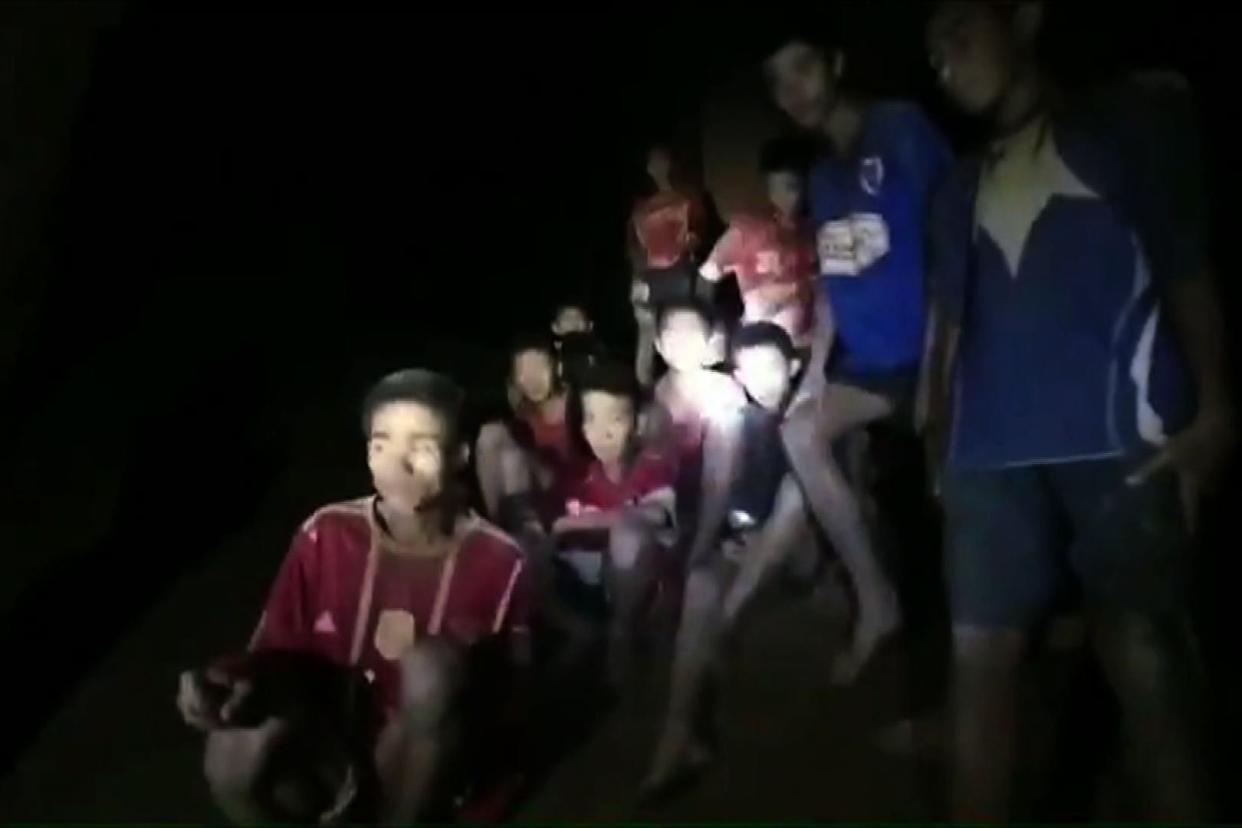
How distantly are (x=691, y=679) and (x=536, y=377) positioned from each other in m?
0.34

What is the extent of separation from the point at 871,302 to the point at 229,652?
56 centimetres

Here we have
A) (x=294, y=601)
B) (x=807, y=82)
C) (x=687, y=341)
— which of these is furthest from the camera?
(x=687, y=341)

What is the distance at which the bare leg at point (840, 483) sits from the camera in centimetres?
154

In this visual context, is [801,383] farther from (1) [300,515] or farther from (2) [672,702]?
(1) [300,515]

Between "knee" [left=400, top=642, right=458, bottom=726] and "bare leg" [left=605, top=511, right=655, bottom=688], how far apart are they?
0.84ft

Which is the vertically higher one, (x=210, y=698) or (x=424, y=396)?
(x=424, y=396)

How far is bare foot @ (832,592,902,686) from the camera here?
1.51 meters

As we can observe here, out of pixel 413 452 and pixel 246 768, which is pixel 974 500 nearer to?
pixel 413 452

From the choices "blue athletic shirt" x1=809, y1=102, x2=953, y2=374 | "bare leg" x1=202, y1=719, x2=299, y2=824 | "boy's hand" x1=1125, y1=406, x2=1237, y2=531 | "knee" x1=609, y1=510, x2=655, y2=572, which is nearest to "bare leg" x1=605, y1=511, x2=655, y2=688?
"knee" x1=609, y1=510, x2=655, y2=572

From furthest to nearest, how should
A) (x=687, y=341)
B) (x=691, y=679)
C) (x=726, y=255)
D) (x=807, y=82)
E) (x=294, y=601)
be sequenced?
(x=726, y=255) → (x=687, y=341) → (x=807, y=82) → (x=691, y=679) → (x=294, y=601)

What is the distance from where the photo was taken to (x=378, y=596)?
134 cm

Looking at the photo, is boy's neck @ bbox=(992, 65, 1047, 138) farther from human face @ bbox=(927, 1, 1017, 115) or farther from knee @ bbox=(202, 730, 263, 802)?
knee @ bbox=(202, 730, 263, 802)

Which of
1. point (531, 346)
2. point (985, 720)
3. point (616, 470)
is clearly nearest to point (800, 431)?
point (616, 470)

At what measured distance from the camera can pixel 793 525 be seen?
1.59 m
